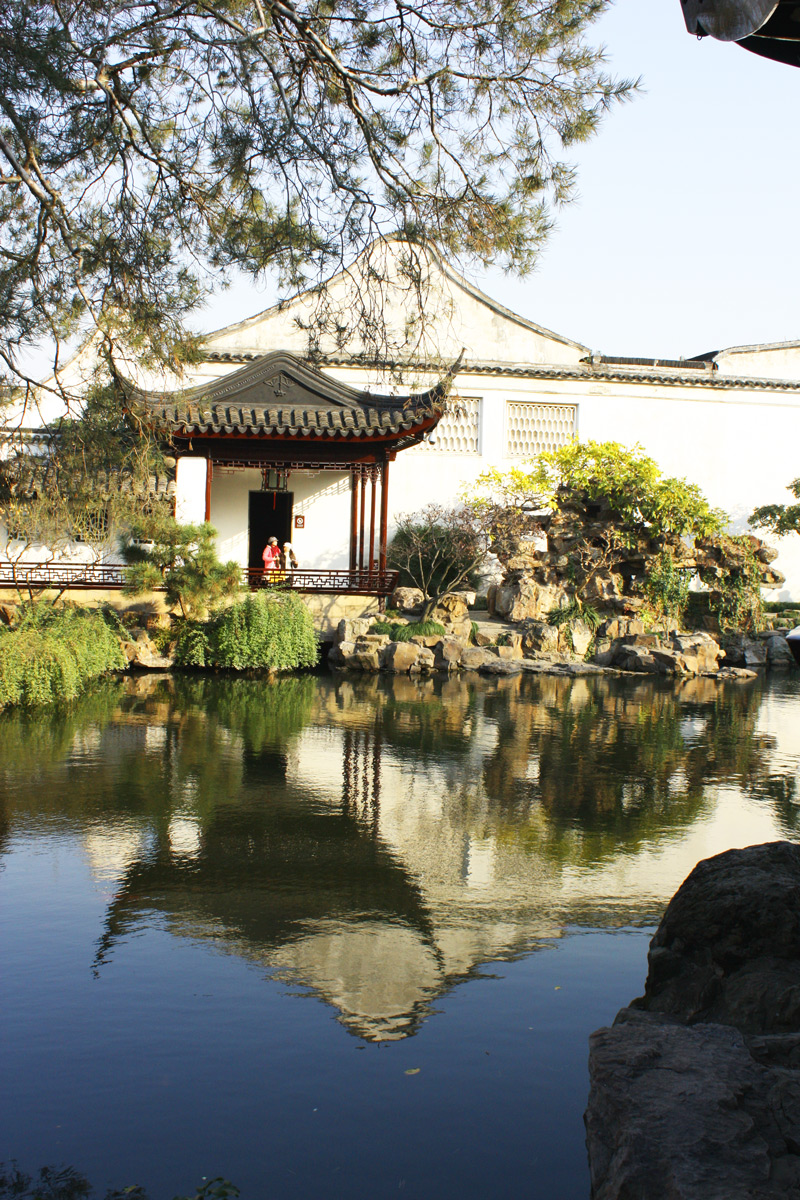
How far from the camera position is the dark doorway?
65.9 feet

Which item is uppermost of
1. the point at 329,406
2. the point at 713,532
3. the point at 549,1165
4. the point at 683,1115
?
the point at 329,406

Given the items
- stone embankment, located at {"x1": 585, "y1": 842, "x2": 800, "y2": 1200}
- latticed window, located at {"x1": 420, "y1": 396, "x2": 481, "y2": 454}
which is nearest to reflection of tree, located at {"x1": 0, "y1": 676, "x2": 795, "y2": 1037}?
stone embankment, located at {"x1": 585, "y1": 842, "x2": 800, "y2": 1200}

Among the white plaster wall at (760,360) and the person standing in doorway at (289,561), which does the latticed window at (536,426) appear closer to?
the white plaster wall at (760,360)

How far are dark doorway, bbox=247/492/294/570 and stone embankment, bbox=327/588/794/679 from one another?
4326 millimetres

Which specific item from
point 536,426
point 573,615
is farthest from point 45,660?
point 536,426

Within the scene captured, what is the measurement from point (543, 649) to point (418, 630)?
2.21 meters

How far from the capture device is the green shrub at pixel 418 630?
49.3 ft

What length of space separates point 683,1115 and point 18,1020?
2.45 meters

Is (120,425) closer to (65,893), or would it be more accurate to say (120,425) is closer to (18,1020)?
(65,893)

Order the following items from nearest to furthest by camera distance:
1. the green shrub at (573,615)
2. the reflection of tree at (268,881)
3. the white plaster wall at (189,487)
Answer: the reflection of tree at (268,881) → the green shrub at (573,615) → the white plaster wall at (189,487)

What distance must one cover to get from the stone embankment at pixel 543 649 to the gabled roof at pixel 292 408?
9.76 ft

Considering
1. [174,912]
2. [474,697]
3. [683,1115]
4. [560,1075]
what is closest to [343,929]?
[174,912]

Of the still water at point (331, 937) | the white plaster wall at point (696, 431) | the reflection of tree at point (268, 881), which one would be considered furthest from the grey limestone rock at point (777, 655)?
the reflection of tree at point (268, 881)

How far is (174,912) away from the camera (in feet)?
15.4
